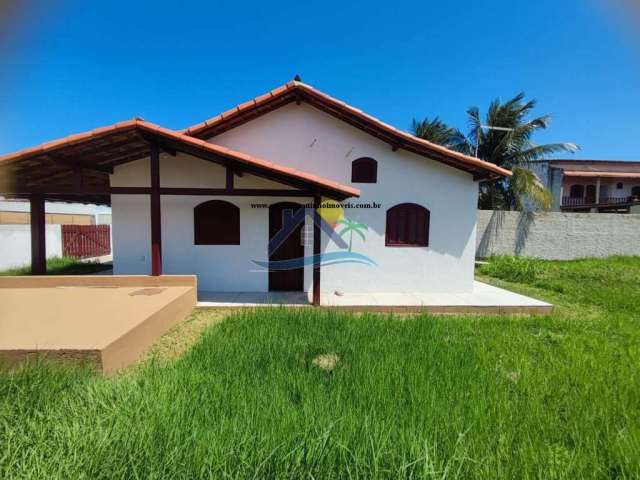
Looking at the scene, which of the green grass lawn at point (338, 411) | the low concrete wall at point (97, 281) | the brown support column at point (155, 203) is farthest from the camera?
the low concrete wall at point (97, 281)

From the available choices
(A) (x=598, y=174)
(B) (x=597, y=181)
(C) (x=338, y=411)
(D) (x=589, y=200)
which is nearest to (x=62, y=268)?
(C) (x=338, y=411)

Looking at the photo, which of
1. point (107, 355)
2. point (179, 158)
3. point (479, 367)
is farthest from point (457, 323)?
point (179, 158)

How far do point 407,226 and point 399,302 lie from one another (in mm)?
2496

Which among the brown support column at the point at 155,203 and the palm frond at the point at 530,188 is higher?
the palm frond at the point at 530,188

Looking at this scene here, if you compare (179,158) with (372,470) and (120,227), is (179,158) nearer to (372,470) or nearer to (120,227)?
(120,227)

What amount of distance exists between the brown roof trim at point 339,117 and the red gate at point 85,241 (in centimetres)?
1276

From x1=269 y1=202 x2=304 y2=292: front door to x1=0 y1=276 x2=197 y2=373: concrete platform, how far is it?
234 centimetres

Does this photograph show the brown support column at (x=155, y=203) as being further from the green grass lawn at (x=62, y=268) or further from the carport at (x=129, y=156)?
the green grass lawn at (x=62, y=268)

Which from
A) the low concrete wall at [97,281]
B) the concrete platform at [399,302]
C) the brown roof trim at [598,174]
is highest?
the brown roof trim at [598,174]

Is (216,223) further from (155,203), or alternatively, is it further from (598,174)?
(598,174)

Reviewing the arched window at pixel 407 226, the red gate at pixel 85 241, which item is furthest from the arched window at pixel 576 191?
the red gate at pixel 85 241

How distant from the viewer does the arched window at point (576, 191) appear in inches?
1173

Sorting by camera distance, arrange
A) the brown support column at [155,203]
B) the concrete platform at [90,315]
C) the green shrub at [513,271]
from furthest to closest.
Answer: the green shrub at [513,271]
the brown support column at [155,203]
the concrete platform at [90,315]

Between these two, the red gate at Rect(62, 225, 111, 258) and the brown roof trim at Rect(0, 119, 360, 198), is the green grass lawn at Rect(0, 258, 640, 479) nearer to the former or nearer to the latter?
the brown roof trim at Rect(0, 119, 360, 198)
